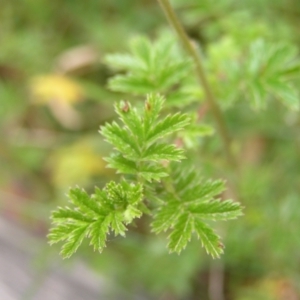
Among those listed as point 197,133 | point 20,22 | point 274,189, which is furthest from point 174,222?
point 20,22

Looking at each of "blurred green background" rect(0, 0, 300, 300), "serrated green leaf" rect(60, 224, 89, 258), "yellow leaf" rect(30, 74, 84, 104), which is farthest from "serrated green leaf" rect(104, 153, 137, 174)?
"yellow leaf" rect(30, 74, 84, 104)

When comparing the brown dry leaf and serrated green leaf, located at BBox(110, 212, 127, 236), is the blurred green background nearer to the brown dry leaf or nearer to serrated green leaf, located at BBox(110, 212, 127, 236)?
the brown dry leaf

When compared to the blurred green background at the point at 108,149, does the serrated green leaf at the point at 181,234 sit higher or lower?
lower

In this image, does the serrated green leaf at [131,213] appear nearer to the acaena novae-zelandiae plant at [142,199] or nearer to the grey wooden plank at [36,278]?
the acaena novae-zelandiae plant at [142,199]

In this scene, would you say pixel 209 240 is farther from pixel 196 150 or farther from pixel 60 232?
pixel 196 150

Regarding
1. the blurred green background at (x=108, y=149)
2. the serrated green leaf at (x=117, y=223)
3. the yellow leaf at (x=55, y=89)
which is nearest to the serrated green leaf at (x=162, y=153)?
the serrated green leaf at (x=117, y=223)

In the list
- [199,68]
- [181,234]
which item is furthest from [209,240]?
[199,68]
